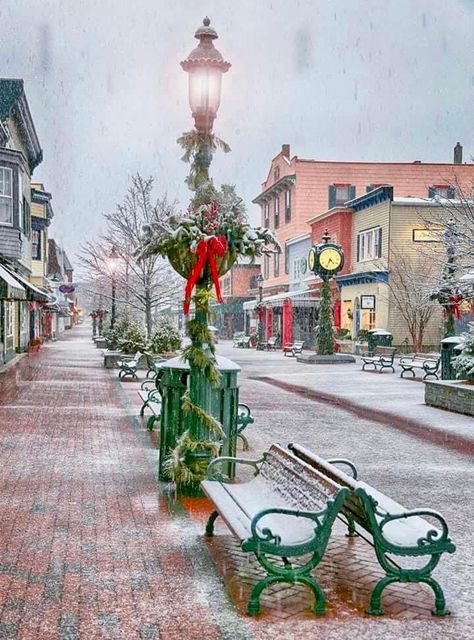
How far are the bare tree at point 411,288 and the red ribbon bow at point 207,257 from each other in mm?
27386

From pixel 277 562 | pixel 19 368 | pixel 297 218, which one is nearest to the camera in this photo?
pixel 277 562

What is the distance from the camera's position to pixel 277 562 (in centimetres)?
578

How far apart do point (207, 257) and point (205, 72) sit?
72.8 inches

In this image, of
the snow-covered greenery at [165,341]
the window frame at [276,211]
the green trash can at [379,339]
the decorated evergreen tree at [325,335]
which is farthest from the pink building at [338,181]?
the snow-covered greenery at [165,341]

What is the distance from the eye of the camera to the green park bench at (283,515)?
4.86 m

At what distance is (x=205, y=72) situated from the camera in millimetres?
7566

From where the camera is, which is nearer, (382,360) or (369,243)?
(382,360)

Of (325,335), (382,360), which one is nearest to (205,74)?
(382,360)

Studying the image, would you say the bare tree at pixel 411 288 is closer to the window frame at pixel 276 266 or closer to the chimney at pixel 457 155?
the window frame at pixel 276 266

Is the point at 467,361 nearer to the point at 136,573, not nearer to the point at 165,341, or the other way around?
the point at 136,573

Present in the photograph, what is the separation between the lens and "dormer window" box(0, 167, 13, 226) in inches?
964

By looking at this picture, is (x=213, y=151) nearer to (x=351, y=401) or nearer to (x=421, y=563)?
(x=421, y=563)

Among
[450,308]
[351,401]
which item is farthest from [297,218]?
[351,401]

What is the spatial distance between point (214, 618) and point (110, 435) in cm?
737
